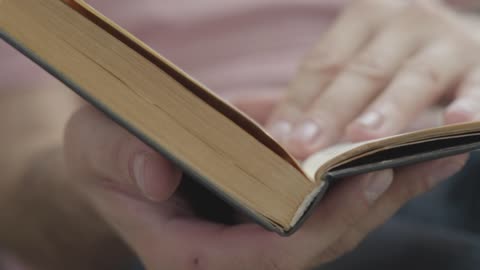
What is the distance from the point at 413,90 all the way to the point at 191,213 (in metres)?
0.28

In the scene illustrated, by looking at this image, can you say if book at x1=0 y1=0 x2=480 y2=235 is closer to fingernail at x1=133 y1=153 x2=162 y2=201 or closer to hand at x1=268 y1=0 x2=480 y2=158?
fingernail at x1=133 y1=153 x2=162 y2=201

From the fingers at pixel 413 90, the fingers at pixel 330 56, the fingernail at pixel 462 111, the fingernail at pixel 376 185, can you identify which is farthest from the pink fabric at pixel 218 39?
the fingernail at pixel 376 185

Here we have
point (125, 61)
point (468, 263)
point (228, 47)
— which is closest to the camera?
point (125, 61)

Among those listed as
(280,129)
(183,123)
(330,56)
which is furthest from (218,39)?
(183,123)

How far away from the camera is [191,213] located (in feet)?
1.86

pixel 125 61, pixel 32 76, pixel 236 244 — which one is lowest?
pixel 32 76

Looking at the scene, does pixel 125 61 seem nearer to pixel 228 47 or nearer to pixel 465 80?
pixel 465 80

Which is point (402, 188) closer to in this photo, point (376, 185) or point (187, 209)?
point (376, 185)

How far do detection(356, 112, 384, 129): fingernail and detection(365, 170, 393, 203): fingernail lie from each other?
132mm

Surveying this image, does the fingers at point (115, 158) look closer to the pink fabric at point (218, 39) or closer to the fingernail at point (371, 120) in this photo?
the fingernail at point (371, 120)

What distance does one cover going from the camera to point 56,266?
0.87 m

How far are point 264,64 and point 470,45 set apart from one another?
318mm

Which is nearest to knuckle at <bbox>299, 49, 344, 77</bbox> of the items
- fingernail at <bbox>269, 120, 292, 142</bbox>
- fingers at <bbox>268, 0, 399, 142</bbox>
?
fingers at <bbox>268, 0, 399, 142</bbox>

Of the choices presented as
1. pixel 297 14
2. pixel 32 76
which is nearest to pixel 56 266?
pixel 32 76
